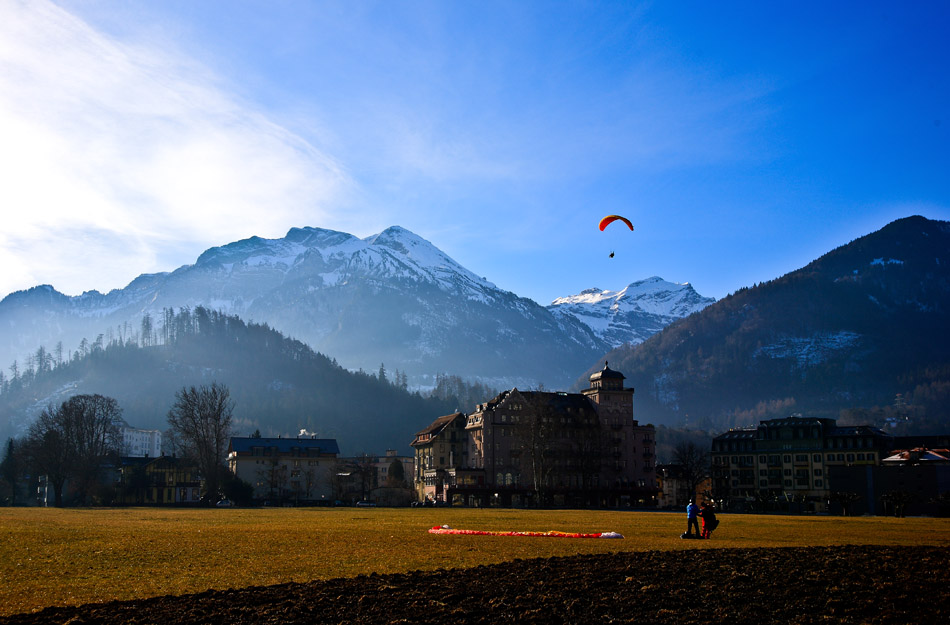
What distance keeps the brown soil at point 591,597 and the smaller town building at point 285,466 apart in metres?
147

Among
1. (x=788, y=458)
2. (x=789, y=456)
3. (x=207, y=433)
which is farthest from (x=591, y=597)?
(x=788, y=458)

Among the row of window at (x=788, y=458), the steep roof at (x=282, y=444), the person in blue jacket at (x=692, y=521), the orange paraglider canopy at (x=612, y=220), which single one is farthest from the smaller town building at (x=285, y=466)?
the person in blue jacket at (x=692, y=521)

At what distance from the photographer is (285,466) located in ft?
584

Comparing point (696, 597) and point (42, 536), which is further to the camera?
point (42, 536)

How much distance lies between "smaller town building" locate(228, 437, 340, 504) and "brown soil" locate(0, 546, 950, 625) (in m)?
147

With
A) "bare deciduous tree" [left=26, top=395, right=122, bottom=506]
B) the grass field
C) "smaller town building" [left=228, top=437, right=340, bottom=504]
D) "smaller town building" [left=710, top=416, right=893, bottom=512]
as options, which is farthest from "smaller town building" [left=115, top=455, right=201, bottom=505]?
"smaller town building" [left=710, top=416, right=893, bottom=512]

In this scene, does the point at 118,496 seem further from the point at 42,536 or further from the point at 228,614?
the point at 228,614

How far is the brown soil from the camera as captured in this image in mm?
22594

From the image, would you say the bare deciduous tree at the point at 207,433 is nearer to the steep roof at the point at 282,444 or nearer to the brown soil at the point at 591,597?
the steep roof at the point at 282,444

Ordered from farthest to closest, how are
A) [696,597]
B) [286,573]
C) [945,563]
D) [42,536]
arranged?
[42,536] → [945,563] → [286,573] → [696,597]

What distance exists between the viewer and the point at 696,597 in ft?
82.5

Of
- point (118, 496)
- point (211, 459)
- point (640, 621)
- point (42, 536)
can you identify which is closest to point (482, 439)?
point (211, 459)

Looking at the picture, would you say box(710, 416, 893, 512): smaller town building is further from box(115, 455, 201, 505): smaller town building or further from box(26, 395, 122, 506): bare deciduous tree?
box(26, 395, 122, 506): bare deciduous tree

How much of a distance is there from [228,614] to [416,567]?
34.2 ft
